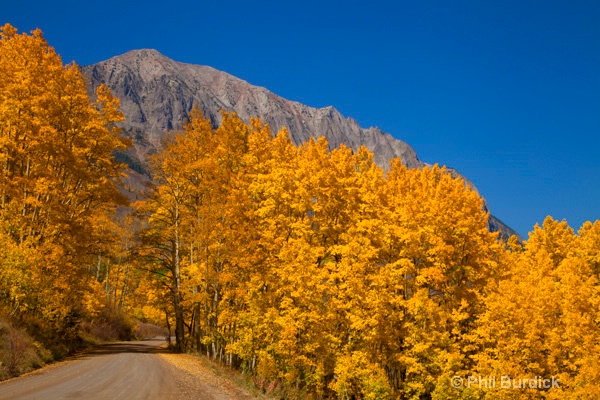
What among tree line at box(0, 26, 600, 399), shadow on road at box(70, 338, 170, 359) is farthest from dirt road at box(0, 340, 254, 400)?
shadow on road at box(70, 338, 170, 359)

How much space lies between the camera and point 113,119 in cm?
3002

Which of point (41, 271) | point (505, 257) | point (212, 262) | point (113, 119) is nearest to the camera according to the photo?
point (41, 271)

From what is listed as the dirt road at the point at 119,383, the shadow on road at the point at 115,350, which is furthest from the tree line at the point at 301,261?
the dirt road at the point at 119,383

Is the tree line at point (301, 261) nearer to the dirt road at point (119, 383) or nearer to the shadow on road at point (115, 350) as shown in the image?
the shadow on road at point (115, 350)

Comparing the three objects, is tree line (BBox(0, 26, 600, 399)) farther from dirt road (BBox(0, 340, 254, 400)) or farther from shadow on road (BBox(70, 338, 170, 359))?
dirt road (BBox(0, 340, 254, 400))

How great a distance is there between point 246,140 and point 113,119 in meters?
8.89

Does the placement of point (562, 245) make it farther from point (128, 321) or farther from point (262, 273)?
point (128, 321)

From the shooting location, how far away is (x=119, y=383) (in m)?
17.6

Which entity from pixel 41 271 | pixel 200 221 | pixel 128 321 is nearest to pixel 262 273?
pixel 200 221

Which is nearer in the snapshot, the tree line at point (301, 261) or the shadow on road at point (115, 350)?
the tree line at point (301, 261)

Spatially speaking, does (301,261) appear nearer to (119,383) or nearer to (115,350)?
(119,383)

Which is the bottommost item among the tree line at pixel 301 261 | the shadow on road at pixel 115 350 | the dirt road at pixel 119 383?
the shadow on road at pixel 115 350

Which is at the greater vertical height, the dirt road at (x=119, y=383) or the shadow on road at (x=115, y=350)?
the dirt road at (x=119, y=383)

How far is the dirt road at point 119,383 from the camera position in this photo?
15148 millimetres
